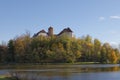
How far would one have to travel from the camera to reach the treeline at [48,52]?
120188 mm

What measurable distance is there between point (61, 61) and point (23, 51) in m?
15.5

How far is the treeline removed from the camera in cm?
12019

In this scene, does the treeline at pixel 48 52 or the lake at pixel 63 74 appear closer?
the lake at pixel 63 74

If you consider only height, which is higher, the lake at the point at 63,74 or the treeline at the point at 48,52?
the treeline at the point at 48,52

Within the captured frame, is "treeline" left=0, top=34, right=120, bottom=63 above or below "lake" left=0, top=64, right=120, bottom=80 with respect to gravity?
above

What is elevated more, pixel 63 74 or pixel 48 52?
pixel 48 52

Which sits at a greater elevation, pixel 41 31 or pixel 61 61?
pixel 41 31

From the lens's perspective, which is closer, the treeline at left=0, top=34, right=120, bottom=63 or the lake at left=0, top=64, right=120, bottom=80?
the lake at left=0, top=64, right=120, bottom=80

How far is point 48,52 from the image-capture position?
121000 mm

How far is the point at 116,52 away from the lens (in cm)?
13775

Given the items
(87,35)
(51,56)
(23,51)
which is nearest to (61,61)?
(51,56)

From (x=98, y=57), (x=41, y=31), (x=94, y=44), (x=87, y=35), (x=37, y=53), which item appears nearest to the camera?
(x=37, y=53)

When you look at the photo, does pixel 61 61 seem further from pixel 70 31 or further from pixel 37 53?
pixel 70 31

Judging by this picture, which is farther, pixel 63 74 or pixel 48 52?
pixel 48 52
